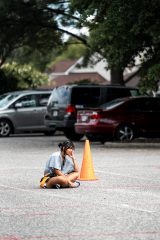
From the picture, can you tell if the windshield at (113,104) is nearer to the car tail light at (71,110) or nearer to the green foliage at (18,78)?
the car tail light at (71,110)

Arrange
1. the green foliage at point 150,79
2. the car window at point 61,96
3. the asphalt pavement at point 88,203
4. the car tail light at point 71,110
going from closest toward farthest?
the asphalt pavement at point 88,203 < the green foliage at point 150,79 < the car tail light at point 71,110 < the car window at point 61,96

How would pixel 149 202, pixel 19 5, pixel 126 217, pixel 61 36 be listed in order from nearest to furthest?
pixel 126 217 < pixel 149 202 < pixel 19 5 < pixel 61 36

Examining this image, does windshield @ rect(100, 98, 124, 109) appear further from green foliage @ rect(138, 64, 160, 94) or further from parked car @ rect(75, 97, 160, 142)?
green foliage @ rect(138, 64, 160, 94)

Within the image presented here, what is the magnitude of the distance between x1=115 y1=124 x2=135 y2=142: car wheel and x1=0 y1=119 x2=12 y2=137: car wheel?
692 centimetres

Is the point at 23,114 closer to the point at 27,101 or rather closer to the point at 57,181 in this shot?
the point at 27,101

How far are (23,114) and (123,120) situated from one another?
6.94 meters

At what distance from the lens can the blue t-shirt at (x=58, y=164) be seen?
562 inches

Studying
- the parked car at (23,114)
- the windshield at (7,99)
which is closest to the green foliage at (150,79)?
the parked car at (23,114)

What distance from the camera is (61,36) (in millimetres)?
46812

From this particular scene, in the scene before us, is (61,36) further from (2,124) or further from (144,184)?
(144,184)

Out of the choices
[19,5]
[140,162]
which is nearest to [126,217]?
[140,162]

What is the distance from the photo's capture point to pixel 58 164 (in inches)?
562

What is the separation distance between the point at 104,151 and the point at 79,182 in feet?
29.0

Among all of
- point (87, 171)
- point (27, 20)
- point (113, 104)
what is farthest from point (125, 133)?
point (27, 20)
